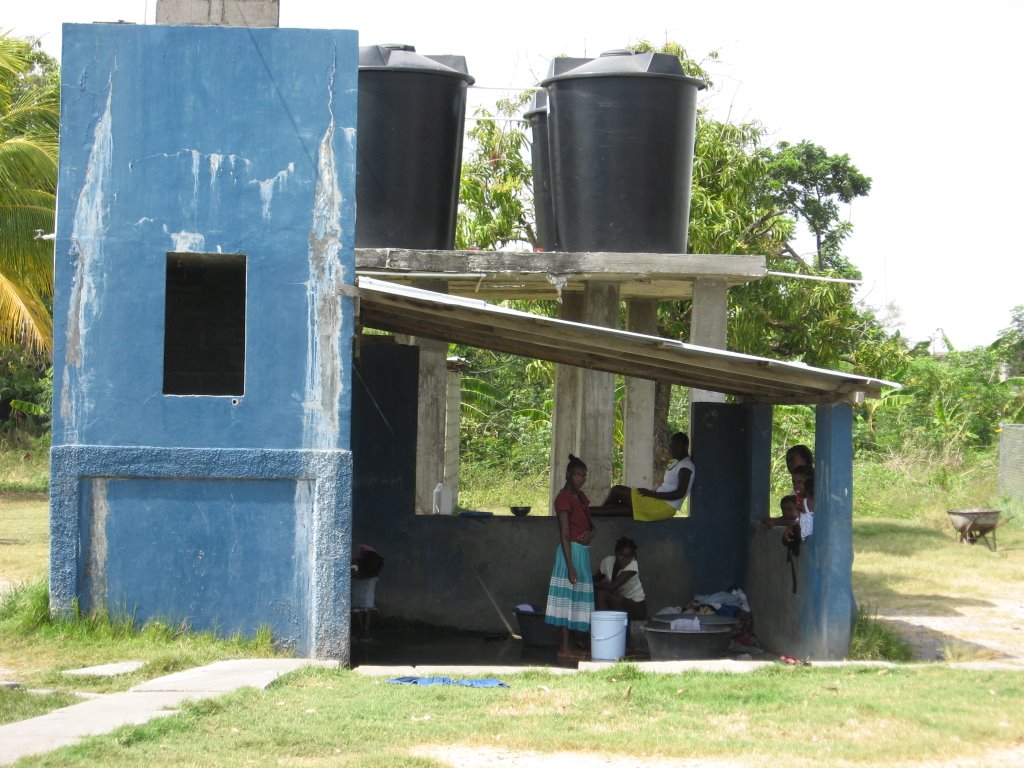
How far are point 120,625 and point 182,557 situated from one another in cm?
66

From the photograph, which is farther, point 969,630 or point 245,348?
point 969,630

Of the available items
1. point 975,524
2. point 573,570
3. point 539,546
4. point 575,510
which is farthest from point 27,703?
point 975,524

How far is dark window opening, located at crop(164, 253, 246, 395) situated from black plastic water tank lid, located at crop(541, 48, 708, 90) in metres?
3.74

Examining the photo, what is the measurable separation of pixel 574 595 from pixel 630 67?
4922mm

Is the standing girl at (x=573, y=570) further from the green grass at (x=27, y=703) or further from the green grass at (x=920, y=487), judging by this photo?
the green grass at (x=920, y=487)

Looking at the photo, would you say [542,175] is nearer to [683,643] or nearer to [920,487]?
[683,643]

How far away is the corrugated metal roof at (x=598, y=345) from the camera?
9.02m

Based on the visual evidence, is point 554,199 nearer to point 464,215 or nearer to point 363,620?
point 363,620

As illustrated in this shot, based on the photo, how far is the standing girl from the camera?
1077 centimetres

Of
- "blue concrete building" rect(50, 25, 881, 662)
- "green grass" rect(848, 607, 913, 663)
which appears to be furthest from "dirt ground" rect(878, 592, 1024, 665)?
"blue concrete building" rect(50, 25, 881, 662)

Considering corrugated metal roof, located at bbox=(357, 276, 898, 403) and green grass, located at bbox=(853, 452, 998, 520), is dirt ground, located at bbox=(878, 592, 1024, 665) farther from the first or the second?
green grass, located at bbox=(853, 452, 998, 520)

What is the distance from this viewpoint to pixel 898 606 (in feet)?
42.8

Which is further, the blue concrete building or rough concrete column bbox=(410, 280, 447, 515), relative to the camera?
rough concrete column bbox=(410, 280, 447, 515)

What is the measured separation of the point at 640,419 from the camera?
49.1 ft
